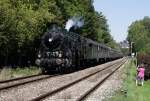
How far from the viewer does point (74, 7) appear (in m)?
70.6

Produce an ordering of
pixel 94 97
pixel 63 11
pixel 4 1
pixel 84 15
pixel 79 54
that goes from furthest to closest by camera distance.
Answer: pixel 84 15, pixel 63 11, pixel 79 54, pixel 4 1, pixel 94 97

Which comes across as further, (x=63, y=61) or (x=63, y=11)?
(x=63, y=11)

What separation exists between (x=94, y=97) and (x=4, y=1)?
1851cm

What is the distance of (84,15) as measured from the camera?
77688 mm

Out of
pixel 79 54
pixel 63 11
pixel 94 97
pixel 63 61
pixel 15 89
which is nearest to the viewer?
pixel 94 97

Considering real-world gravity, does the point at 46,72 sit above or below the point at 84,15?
below

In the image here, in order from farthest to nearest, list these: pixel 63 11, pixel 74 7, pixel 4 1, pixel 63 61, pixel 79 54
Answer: pixel 74 7 → pixel 63 11 → pixel 79 54 → pixel 4 1 → pixel 63 61

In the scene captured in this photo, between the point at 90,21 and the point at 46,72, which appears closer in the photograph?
the point at 46,72

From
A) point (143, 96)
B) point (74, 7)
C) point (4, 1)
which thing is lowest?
point (143, 96)

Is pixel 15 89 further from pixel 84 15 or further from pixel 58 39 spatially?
pixel 84 15

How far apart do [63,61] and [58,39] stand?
73.9 inches

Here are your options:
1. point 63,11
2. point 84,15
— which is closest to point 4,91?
point 63,11

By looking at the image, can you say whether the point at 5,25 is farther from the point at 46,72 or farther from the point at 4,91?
the point at 4,91

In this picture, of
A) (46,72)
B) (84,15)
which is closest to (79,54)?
(46,72)
